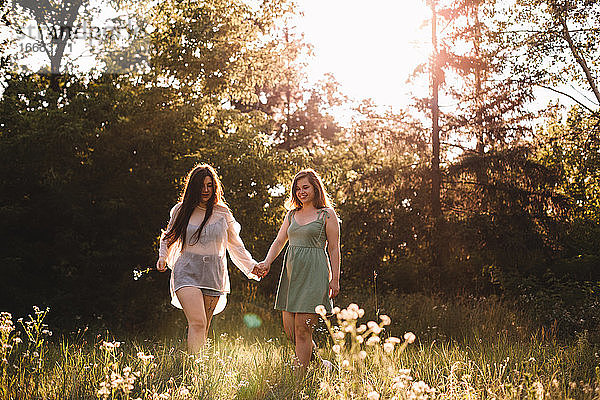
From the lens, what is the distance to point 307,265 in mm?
5734

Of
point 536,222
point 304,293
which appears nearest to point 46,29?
point 536,222

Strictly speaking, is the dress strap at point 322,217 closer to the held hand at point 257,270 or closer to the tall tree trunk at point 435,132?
the held hand at point 257,270

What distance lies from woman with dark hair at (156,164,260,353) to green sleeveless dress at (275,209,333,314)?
588 mm

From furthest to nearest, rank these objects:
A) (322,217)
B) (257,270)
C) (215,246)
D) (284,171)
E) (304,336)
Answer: (284,171) < (257,270) < (215,246) < (322,217) < (304,336)

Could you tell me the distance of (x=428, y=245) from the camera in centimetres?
1342

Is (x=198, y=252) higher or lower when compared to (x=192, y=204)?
lower

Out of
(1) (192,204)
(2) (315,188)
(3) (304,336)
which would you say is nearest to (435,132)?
(2) (315,188)

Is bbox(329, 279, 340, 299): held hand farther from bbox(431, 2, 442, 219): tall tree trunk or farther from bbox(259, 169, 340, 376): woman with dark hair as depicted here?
bbox(431, 2, 442, 219): tall tree trunk

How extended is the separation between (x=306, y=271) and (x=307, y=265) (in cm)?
5

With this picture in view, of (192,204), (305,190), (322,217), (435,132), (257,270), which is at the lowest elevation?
(257,270)

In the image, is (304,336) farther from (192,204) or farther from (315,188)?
(192,204)

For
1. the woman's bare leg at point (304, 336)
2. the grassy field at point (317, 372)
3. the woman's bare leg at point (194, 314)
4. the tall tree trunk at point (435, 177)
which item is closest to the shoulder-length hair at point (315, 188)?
the woman's bare leg at point (304, 336)

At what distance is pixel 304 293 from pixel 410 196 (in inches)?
328

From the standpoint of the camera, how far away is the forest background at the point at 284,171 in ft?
35.9
